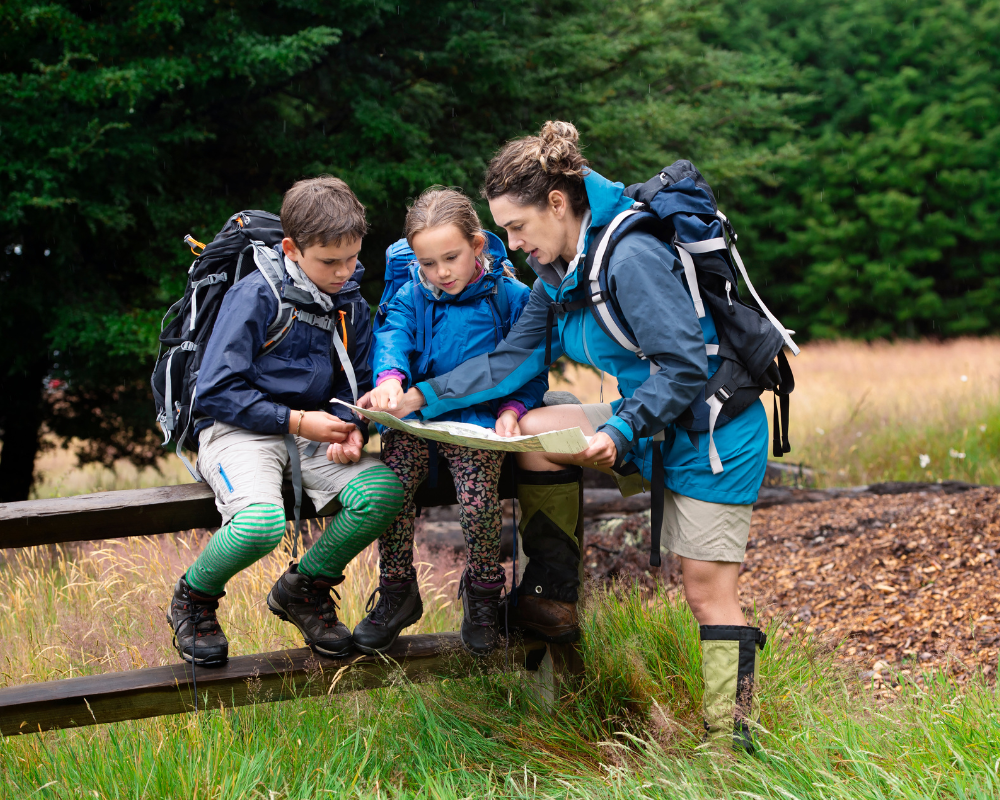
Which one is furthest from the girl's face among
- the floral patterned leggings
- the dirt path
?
the dirt path

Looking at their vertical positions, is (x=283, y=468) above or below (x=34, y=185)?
below

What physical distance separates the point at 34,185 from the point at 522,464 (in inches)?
185

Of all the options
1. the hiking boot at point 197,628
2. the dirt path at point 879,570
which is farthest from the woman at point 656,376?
the dirt path at point 879,570

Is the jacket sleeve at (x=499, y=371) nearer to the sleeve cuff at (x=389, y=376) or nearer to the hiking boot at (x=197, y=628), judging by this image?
the sleeve cuff at (x=389, y=376)

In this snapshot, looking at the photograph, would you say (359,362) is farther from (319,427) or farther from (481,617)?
(481,617)

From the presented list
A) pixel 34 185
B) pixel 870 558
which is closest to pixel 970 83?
pixel 870 558

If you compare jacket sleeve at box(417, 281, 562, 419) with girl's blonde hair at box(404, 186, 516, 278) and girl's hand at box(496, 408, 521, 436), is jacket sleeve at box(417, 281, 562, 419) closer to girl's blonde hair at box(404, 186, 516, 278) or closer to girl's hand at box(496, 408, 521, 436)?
girl's hand at box(496, 408, 521, 436)

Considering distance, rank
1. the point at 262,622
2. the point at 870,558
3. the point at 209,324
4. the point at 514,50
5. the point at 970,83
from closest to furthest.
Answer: the point at 209,324 < the point at 262,622 < the point at 870,558 < the point at 514,50 < the point at 970,83

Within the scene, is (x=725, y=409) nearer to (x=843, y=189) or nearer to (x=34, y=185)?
(x=34, y=185)

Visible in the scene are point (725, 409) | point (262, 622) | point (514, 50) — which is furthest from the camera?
point (514, 50)

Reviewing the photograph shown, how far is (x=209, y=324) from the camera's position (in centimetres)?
287

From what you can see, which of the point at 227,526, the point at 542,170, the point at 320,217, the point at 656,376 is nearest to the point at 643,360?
the point at 656,376

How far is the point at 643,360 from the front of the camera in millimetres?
2734

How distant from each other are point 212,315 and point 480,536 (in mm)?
1116
